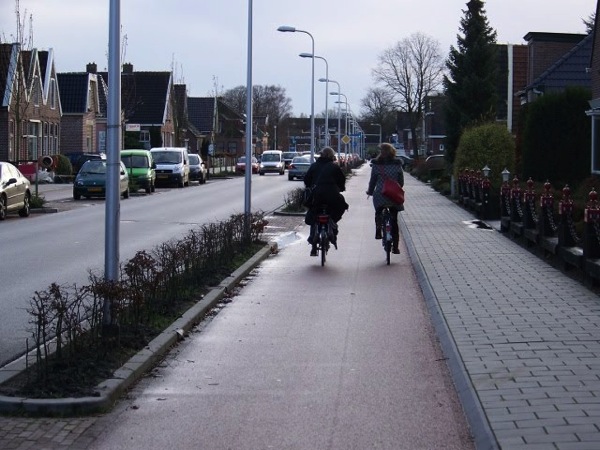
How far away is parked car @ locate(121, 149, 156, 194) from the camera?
4116 cm

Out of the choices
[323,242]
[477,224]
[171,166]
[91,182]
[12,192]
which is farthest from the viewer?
[171,166]

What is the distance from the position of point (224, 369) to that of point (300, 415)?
5.36ft

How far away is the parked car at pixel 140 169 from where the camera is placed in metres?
41.2

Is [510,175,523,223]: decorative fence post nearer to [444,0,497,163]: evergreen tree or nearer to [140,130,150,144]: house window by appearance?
[444,0,497,163]: evergreen tree

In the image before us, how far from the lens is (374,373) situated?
26.5ft

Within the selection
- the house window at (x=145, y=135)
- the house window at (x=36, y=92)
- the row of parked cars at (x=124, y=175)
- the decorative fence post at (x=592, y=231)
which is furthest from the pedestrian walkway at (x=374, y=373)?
the house window at (x=145, y=135)

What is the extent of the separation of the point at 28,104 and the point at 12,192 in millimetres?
25635

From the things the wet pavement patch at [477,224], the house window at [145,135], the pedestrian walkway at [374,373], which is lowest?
the pedestrian walkway at [374,373]

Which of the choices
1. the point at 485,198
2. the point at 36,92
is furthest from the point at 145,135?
the point at 485,198

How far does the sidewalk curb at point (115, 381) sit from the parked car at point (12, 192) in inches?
624

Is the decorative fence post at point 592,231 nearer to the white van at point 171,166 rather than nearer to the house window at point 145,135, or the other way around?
the white van at point 171,166

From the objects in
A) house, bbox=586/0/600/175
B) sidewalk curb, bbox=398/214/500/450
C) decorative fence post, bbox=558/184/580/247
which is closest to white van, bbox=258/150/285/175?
house, bbox=586/0/600/175

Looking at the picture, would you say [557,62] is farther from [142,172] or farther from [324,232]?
[324,232]

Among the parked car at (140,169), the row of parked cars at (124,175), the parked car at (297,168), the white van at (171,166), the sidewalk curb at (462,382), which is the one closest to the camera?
the sidewalk curb at (462,382)
